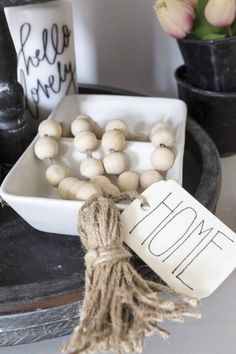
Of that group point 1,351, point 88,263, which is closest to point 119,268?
point 88,263

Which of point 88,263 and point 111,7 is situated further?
point 111,7

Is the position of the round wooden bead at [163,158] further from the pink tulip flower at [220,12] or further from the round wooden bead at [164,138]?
the pink tulip flower at [220,12]

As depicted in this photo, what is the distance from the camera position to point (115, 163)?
402 mm

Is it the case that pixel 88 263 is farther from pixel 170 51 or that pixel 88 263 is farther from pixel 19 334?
pixel 170 51

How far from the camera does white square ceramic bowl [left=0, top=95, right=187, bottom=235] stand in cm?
35

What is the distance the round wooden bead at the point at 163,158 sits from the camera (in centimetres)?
39

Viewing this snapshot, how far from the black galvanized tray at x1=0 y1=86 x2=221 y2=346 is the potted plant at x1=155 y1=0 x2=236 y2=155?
6 centimetres

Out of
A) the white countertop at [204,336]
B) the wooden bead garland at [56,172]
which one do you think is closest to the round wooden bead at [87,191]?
the wooden bead garland at [56,172]

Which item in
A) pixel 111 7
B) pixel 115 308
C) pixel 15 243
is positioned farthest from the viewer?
pixel 111 7

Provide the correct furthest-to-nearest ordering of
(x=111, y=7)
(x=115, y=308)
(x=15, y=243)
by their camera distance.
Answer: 1. (x=111, y=7)
2. (x=15, y=243)
3. (x=115, y=308)

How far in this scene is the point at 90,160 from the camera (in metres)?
0.41

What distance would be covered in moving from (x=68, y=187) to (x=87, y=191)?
0.03m

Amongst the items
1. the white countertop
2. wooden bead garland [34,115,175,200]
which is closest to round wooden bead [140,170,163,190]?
wooden bead garland [34,115,175,200]

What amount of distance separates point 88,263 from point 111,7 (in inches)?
15.4
